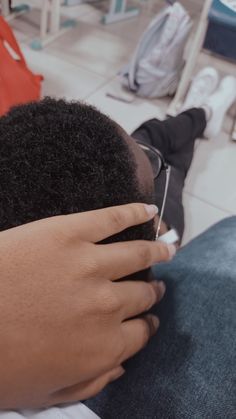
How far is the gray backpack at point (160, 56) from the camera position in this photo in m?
1.45

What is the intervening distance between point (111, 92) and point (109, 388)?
1.30m

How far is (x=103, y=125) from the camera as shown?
0.42 m

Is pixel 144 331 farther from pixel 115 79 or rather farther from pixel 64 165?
pixel 115 79

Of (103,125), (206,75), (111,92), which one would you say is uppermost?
(103,125)

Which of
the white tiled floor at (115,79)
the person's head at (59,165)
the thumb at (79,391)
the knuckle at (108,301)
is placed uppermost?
the person's head at (59,165)

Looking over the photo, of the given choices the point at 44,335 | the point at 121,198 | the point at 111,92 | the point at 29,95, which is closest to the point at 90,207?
the point at 121,198

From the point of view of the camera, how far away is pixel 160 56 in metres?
1.50

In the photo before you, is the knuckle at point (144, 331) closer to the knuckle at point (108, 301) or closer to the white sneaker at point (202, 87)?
the knuckle at point (108, 301)

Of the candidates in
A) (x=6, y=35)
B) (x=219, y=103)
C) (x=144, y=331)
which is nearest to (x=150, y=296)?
(x=144, y=331)

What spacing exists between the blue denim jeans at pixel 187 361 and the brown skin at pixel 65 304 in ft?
0.36

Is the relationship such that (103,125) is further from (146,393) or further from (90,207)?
(146,393)

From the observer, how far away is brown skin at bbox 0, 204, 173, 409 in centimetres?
31

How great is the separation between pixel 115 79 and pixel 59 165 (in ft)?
4.52

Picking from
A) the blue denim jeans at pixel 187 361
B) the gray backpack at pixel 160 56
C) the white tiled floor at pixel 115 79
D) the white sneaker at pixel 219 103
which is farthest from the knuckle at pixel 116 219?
the gray backpack at pixel 160 56
